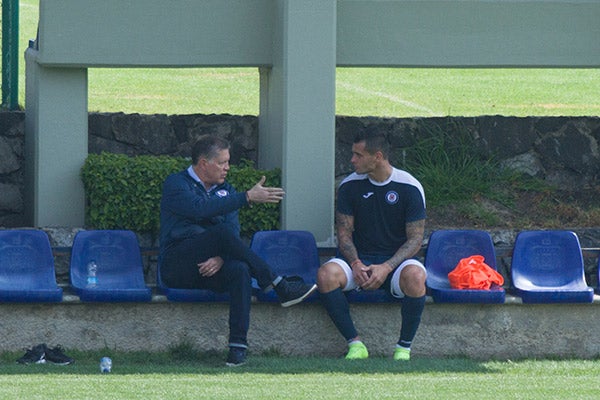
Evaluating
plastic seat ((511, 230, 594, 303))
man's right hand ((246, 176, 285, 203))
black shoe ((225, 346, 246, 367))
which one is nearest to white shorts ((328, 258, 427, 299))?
man's right hand ((246, 176, 285, 203))

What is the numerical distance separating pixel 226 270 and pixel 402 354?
1.27 meters

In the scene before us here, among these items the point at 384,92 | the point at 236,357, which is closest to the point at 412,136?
the point at 236,357

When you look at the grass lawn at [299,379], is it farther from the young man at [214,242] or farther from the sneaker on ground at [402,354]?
the young man at [214,242]

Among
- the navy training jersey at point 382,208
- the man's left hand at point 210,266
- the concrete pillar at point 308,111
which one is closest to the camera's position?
the man's left hand at point 210,266

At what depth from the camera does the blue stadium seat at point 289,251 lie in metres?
9.26

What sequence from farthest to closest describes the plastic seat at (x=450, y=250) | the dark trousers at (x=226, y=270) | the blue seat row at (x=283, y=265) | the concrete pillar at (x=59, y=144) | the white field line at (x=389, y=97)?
the white field line at (x=389, y=97) < the concrete pillar at (x=59, y=144) < the plastic seat at (x=450, y=250) < the blue seat row at (x=283, y=265) < the dark trousers at (x=226, y=270)

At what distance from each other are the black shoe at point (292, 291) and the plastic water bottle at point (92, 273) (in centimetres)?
133

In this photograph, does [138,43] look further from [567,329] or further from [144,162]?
[567,329]

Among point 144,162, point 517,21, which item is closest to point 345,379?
point 144,162

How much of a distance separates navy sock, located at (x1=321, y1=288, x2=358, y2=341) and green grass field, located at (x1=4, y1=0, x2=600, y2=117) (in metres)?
7.27

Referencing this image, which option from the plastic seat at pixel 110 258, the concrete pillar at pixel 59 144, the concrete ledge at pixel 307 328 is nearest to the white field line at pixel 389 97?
the concrete pillar at pixel 59 144

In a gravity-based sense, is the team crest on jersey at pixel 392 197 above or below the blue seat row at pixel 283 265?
above

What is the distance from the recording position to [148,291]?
8.55 m

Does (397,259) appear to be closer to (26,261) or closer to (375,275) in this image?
(375,275)
